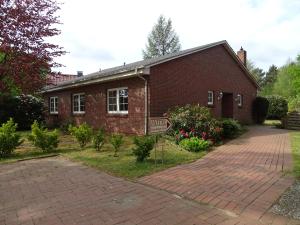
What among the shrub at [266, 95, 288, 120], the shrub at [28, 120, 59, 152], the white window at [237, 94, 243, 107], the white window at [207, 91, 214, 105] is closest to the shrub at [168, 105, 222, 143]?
the shrub at [28, 120, 59, 152]

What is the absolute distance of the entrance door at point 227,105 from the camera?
19.6 metres

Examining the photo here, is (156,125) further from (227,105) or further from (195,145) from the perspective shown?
(227,105)

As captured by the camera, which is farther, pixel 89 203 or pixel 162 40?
pixel 162 40

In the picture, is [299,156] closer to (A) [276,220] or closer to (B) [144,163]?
(B) [144,163]

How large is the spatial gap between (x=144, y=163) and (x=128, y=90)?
6.68 meters

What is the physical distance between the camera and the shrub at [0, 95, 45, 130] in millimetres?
20500

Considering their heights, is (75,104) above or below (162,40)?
below

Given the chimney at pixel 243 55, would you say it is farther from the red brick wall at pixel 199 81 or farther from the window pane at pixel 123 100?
the window pane at pixel 123 100

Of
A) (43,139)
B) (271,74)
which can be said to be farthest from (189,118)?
(271,74)

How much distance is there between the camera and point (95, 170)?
292 inches

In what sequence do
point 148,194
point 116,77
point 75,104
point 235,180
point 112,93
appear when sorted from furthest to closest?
point 75,104 → point 112,93 → point 116,77 → point 235,180 → point 148,194

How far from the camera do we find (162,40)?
182 feet

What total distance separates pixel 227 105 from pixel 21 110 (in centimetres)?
1461

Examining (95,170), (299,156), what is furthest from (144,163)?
(299,156)
